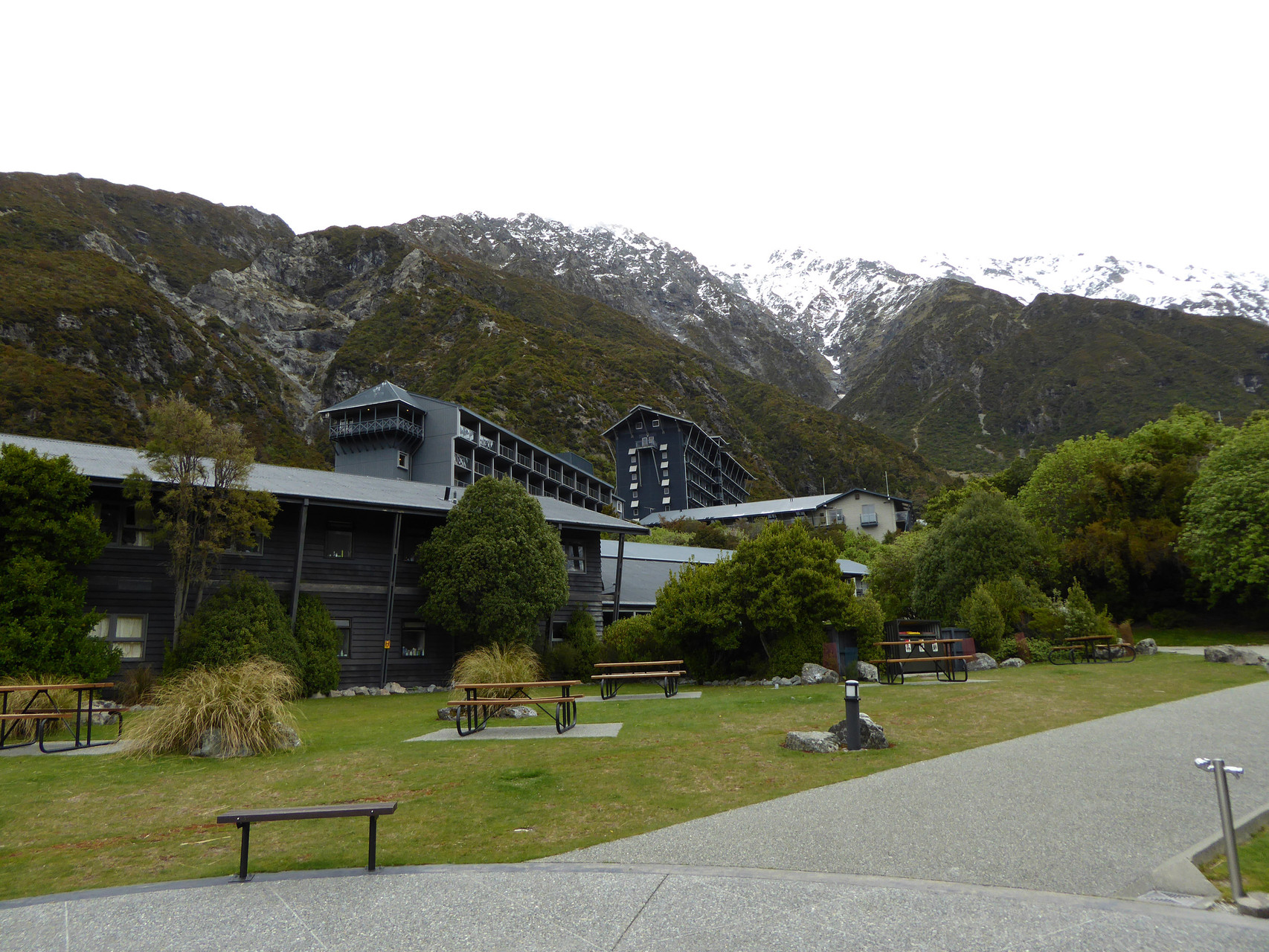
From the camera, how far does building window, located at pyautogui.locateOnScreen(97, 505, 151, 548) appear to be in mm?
19906

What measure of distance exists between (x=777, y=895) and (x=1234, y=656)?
23251 mm

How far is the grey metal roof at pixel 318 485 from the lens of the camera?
67.8 feet

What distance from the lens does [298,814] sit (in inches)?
220

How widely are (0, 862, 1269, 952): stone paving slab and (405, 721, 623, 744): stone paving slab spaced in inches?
257

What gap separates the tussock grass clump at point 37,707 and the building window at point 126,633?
3.33 m

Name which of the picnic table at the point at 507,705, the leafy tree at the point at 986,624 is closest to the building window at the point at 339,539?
the picnic table at the point at 507,705

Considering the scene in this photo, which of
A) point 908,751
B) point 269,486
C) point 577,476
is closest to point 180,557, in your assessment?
point 269,486

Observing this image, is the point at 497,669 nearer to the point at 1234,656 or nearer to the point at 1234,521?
the point at 1234,656

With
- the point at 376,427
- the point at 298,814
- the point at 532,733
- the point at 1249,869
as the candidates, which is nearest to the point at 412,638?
the point at 532,733

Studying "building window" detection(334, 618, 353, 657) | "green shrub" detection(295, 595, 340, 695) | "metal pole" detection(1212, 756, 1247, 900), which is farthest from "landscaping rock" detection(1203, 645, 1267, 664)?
"building window" detection(334, 618, 353, 657)

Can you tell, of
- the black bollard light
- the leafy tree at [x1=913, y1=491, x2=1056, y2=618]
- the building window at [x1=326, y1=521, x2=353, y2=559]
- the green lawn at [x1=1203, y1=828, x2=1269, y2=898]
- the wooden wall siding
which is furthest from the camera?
the leafy tree at [x1=913, y1=491, x2=1056, y2=618]

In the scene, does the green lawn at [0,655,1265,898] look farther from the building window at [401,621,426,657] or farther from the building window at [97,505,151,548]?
the building window at [97,505,151,548]

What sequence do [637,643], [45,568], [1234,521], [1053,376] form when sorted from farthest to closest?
[1053,376] → [1234,521] → [637,643] → [45,568]

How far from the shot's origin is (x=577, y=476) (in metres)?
82.6
